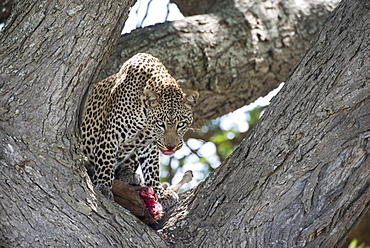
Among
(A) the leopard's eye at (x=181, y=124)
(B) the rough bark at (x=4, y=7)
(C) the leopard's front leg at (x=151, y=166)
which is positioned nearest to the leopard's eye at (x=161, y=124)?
(A) the leopard's eye at (x=181, y=124)

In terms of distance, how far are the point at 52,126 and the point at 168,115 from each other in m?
2.23

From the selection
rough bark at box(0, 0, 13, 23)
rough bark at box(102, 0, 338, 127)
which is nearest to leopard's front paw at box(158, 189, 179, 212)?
rough bark at box(102, 0, 338, 127)

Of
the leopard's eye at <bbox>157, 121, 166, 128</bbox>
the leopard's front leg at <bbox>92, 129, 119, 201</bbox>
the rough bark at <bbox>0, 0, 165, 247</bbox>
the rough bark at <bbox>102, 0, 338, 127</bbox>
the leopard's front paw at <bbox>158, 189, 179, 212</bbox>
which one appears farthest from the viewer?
the rough bark at <bbox>102, 0, 338, 127</bbox>

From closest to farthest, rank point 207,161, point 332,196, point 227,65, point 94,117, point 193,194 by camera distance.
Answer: point 332,196 < point 193,194 < point 94,117 < point 227,65 < point 207,161

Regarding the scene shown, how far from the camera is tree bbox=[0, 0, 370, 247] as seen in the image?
374cm

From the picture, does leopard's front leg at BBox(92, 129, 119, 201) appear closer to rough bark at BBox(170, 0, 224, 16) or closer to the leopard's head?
the leopard's head

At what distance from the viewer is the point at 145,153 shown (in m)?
6.26

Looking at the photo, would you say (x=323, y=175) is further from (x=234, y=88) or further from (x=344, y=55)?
(x=234, y=88)

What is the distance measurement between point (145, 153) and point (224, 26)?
2.46 m

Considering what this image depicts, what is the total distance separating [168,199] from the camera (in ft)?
18.0

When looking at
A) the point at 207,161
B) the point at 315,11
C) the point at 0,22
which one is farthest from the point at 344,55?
the point at 207,161

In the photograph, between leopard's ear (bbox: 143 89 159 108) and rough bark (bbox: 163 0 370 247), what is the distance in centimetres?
187

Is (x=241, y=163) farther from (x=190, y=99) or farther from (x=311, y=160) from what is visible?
(x=190, y=99)

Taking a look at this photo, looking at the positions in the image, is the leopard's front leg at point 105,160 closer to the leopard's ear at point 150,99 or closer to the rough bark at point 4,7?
the leopard's ear at point 150,99
